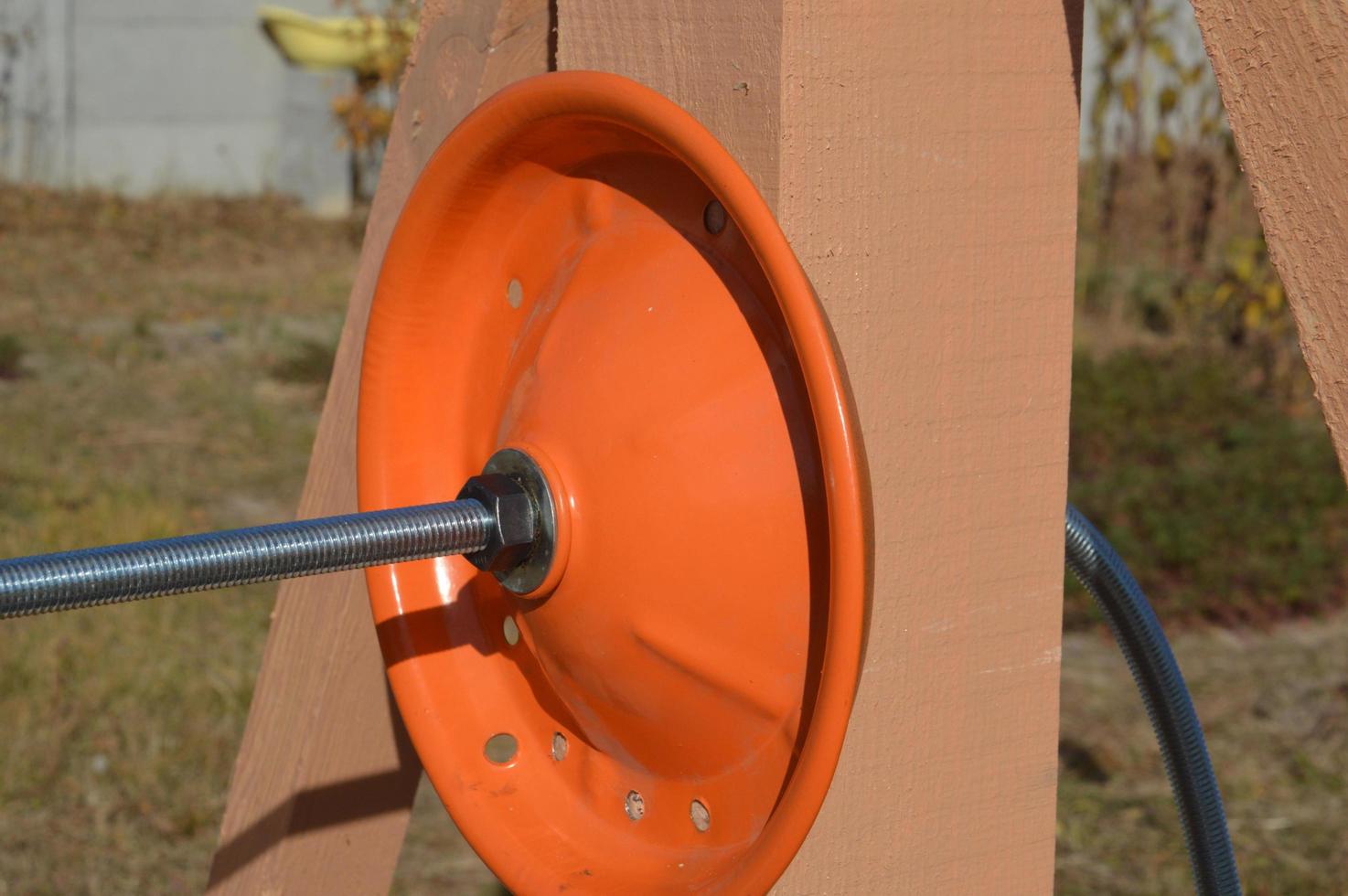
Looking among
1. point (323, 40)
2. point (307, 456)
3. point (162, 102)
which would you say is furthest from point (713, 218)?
point (162, 102)

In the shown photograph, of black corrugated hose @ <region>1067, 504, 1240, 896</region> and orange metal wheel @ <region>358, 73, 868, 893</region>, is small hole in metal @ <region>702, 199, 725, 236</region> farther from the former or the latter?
black corrugated hose @ <region>1067, 504, 1240, 896</region>

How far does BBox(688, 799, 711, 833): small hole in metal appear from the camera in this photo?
78 centimetres

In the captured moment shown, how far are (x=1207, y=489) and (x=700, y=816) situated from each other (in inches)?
159

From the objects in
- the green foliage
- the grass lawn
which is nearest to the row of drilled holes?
the grass lawn

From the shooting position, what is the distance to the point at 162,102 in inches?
328

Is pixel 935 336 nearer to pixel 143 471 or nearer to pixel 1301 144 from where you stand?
pixel 1301 144

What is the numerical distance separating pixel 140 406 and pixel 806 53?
16.2 feet

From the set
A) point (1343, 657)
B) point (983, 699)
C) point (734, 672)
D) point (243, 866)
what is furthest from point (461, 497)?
point (1343, 657)

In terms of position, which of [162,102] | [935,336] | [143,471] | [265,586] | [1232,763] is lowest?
[1232,763]

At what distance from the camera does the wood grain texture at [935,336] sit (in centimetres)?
72

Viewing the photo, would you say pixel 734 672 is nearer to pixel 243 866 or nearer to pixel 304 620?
pixel 304 620

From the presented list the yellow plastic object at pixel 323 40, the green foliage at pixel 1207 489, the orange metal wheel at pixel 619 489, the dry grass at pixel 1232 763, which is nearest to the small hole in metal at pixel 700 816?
the orange metal wheel at pixel 619 489

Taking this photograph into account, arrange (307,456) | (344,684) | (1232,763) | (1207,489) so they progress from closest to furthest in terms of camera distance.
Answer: (344,684) < (1232,763) < (1207,489) < (307,456)

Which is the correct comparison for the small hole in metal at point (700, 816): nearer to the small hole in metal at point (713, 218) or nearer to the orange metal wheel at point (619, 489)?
the orange metal wheel at point (619, 489)
